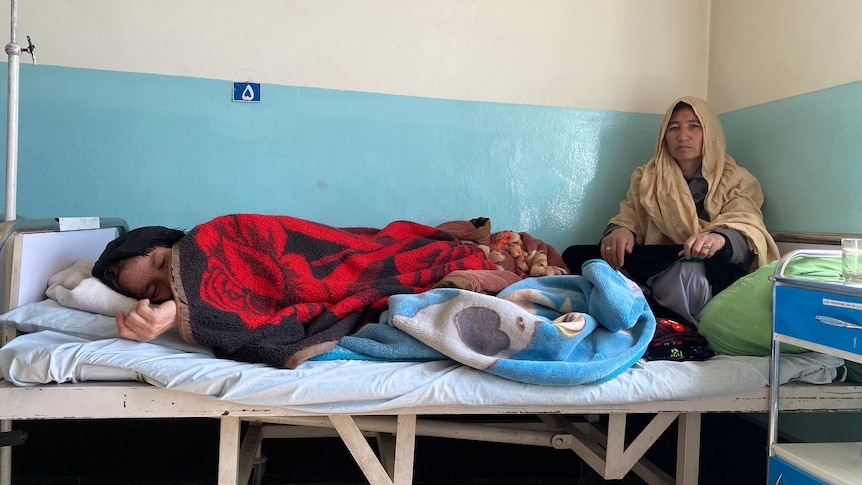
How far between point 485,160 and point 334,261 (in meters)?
0.96

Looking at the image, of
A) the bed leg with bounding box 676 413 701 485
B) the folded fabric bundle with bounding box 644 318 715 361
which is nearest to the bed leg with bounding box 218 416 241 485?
the folded fabric bundle with bounding box 644 318 715 361

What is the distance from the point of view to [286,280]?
1.39 meters

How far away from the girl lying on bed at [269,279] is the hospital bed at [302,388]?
0.08m

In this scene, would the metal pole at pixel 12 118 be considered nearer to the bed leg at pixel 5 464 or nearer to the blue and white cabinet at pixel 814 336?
the bed leg at pixel 5 464

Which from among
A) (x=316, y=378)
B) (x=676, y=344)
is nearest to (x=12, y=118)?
(x=316, y=378)

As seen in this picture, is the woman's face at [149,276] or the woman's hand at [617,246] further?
the woman's hand at [617,246]

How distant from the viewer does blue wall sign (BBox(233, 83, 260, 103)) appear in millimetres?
2039

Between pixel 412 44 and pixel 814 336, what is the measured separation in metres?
1.68

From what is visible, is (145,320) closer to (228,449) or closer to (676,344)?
(228,449)

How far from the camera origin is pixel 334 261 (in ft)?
4.96

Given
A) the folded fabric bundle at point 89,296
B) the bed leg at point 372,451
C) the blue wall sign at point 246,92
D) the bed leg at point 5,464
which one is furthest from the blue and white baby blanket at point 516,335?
the blue wall sign at point 246,92

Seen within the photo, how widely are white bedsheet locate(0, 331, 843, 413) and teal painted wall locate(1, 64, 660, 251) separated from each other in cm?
91

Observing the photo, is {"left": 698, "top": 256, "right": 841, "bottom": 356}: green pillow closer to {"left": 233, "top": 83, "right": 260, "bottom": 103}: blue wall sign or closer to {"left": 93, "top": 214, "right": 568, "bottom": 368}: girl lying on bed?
{"left": 93, "top": 214, "right": 568, "bottom": 368}: girl lying on bed

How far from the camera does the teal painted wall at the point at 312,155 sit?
1.95m
